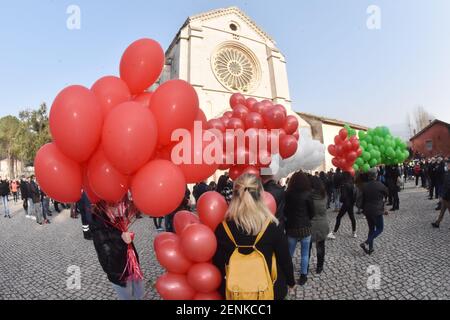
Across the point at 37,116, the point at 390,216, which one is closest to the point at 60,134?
the point at 390,216

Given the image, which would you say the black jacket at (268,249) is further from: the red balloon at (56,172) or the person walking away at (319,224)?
the person walking away at (319,224)

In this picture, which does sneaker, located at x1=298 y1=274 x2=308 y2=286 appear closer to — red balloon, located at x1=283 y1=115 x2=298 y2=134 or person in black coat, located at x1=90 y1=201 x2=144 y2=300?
person in black coat, located at x1=90 y1=201 x2=144 y2=300

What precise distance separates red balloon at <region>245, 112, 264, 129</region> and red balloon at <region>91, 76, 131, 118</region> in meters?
3.36

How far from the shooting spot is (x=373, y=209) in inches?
178

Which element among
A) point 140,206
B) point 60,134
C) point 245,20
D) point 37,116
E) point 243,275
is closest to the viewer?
point 243,275

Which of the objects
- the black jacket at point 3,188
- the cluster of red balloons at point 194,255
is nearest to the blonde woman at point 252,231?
the cluster of red balloons at point 194,255

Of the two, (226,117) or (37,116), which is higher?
(37,116)

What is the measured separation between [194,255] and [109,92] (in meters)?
1.51

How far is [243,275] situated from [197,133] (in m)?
1.19

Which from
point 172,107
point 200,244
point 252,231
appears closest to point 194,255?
point 200,244

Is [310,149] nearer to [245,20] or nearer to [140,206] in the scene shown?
[140,206]

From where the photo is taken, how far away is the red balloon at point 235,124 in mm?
5312

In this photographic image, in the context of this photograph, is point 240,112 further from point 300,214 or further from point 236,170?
point 300,214
